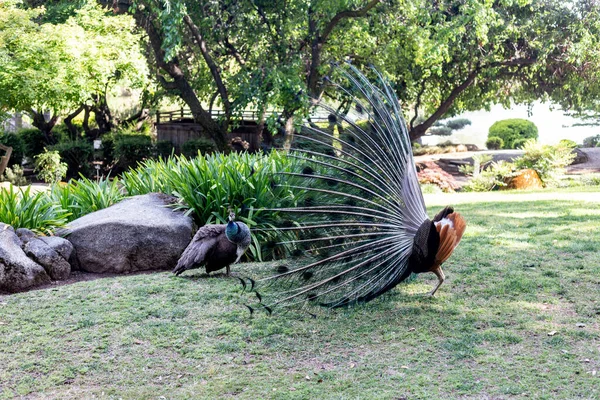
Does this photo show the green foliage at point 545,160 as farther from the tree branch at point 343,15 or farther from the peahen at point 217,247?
the peahen at point 217,247

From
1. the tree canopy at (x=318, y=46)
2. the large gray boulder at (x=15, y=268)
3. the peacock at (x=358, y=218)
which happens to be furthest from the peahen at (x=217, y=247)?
the tree canopy at (x=318, y=46)

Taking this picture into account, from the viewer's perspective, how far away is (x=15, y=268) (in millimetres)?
6957

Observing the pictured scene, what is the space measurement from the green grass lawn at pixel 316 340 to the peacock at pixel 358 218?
37 cm

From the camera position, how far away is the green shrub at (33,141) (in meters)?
25.2

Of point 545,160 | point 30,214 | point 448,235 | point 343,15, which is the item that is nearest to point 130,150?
point 343,15

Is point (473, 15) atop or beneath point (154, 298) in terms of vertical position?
atop

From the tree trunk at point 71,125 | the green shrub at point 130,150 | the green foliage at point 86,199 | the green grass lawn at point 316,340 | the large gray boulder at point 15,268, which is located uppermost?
the tree trunk at point 71,125

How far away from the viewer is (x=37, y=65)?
1348 centimetres

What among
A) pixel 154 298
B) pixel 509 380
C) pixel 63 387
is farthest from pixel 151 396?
pixel 509 380

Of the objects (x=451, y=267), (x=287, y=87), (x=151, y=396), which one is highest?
(x=287, y=87)

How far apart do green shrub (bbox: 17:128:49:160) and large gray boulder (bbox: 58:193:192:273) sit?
19.0 metres

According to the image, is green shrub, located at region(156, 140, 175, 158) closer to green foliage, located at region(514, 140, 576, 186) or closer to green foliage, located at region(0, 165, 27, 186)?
green foliage, located at region(0, 165, 27, 186)

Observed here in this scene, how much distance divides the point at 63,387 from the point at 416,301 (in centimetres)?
313

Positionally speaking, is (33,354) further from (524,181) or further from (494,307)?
(524,181)
